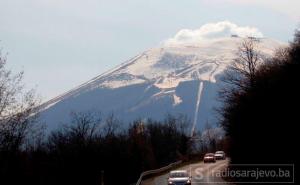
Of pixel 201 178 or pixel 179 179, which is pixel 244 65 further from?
pixel 179 179

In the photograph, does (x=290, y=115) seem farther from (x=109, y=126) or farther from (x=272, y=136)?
(x=109, y=126)

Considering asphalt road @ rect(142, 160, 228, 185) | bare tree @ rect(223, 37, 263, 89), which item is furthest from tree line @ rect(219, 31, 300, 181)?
bare tree @ rect(223, 37, 263, 89)

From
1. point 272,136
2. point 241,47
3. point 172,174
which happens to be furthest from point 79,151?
point 241,47

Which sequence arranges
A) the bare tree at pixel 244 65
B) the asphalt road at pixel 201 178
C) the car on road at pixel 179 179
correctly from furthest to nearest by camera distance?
the bare tree at pixel 244 65, the asphalt road at pixel 201 178, the car on road at pixel 179 179

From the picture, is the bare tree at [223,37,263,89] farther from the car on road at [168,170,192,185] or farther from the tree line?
the car on road at [168,170,192,185]

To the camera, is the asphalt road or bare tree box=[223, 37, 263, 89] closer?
the asphalt road

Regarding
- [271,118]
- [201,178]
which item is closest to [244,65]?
[201,178]

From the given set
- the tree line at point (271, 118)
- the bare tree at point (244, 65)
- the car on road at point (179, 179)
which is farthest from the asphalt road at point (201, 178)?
the bare tree at point (244, 65)

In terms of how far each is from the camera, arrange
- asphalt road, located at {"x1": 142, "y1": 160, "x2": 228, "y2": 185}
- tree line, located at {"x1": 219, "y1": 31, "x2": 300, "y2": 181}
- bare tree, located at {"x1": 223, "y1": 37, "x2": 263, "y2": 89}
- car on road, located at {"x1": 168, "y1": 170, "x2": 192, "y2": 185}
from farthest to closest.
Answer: bare tree, located at {"x1": 223, "y1": 37, "x2": 263, "y2": 89} → asphalt road, located at {"x1": 142, "y1": 160, "x2": 228, "y2": 185} → car on road, located at {"x1": 168, "y1": 170, "x2": 192, "y2": 185} → tree line, located at {"x1": 219, "y1": 31, "x2": 300, "y2": 181}

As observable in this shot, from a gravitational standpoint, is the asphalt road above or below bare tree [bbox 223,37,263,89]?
below

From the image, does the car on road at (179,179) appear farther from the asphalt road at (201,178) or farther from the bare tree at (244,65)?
the bare tree at (244,65)

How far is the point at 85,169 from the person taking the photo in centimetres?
3809

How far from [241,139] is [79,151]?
12.4 meters

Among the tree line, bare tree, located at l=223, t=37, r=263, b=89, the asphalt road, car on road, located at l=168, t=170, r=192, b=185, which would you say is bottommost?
the asphalt road
